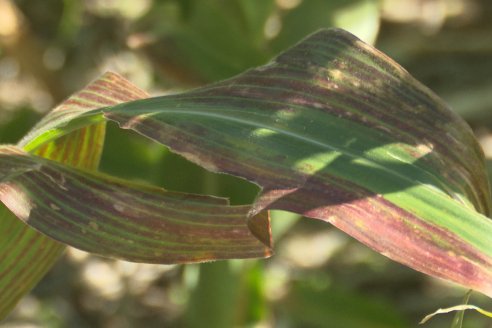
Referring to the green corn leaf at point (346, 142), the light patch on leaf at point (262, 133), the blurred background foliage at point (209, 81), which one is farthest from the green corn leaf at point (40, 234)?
the blurred background foliage at point (209, 81)

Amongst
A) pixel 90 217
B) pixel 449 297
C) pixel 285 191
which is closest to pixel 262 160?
pixel 285 191

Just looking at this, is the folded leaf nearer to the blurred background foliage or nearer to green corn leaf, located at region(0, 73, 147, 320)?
green corn leaf, located at region(0, 73, 147, 320)

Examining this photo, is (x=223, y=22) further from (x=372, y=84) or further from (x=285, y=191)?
(x=285, y=191)

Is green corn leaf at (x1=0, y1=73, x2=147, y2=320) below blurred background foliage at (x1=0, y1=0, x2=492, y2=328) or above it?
below

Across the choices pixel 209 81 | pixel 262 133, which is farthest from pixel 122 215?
pixel 209 81

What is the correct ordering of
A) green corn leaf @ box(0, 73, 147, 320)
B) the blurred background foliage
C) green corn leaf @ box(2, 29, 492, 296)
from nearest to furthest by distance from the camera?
green corn leaf @ box(2, 29, 492, 296) → green corn leaf @ box(0, 73, 147, 320) → the blurred background foliage

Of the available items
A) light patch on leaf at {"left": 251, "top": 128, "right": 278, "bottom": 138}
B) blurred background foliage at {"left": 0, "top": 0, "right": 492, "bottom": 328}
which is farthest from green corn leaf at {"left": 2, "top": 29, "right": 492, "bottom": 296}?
blurred background foliage at {"left": 0, "top": 0, "right": 492, "bottom": 328}

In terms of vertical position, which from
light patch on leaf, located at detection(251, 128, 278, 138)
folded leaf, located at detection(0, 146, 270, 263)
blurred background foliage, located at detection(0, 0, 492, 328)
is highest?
blurred background foliage, located at detection(0, 0, 492, 328)
